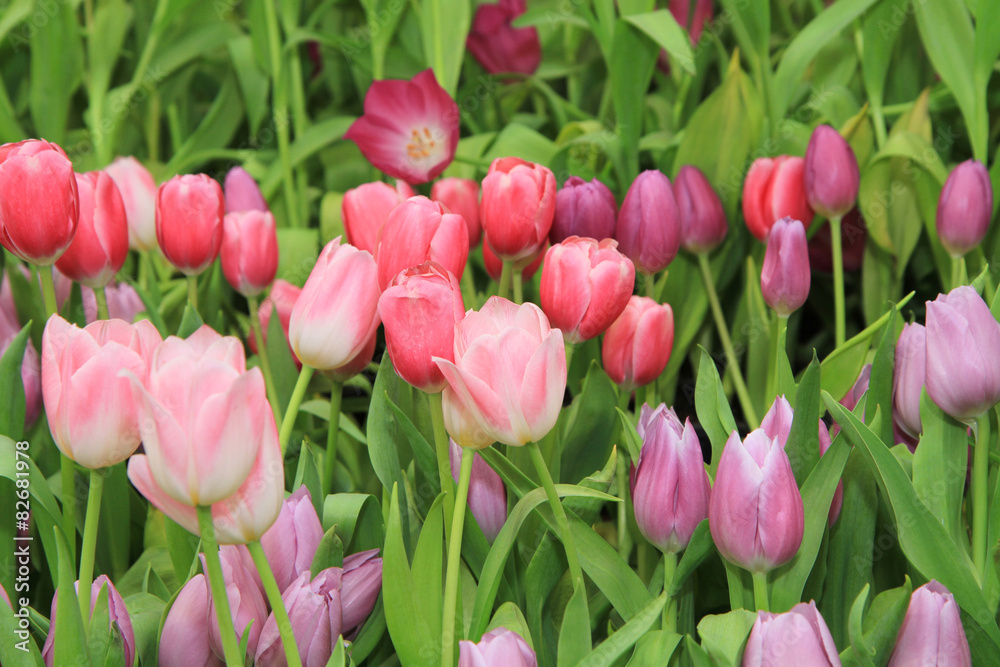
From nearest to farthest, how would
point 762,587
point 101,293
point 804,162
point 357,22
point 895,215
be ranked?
point 762,587
point 101,293
point 804,162
point 895,215
point 357,22

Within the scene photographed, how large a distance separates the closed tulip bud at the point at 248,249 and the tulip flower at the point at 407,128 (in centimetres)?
14

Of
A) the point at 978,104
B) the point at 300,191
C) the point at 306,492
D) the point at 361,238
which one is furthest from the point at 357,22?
the point at 306,492

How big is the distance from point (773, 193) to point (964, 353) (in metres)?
0.34

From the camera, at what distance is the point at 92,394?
36 cm

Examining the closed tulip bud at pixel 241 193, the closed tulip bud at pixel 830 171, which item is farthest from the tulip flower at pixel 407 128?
the closed tulip bud at pixel 830 171

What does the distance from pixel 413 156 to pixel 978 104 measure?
1.89 feet

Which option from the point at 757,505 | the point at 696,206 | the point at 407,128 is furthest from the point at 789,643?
the point at 407,128

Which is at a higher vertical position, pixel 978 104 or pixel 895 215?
pixel 978 104

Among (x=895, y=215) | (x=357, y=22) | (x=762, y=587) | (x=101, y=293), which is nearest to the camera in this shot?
(x=762, y=587)

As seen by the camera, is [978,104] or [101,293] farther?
[978,104]

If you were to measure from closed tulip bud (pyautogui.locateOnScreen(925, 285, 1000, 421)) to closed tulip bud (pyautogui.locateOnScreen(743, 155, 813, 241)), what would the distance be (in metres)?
0.31

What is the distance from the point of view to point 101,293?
0.64 metres

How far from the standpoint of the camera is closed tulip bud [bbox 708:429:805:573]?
404 mm

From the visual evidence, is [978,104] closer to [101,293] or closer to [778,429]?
[778,429]
